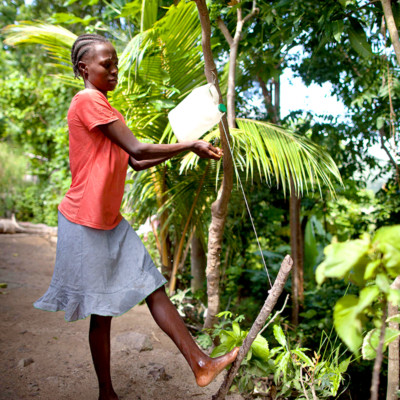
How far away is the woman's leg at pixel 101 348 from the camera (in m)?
1.68

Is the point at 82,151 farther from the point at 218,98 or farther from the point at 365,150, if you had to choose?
the point at 365,150

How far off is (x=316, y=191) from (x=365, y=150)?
0.89 meters

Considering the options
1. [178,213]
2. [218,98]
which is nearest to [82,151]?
[218,98]

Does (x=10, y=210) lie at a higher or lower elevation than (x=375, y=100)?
lower

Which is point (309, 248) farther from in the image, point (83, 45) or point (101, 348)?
point (83, 45)

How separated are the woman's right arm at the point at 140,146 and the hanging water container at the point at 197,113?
0.21m

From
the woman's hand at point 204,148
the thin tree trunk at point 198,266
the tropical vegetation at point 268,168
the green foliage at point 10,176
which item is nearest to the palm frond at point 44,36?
the tropical vegetation at point 268,168

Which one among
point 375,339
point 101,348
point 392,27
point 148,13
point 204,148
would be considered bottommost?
point 101,348

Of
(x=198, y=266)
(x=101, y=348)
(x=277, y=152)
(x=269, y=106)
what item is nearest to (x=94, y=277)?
(x=101, y=348)

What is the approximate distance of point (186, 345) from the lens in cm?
157

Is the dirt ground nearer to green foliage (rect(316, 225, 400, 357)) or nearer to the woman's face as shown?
green foliage (rect(316, 225, 400, 357))

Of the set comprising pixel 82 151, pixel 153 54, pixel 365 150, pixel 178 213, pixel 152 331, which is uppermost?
pixel 153 54

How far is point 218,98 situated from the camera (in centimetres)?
174

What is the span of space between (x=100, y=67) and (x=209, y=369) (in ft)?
4.18
